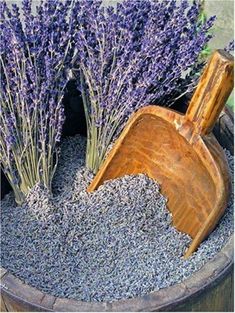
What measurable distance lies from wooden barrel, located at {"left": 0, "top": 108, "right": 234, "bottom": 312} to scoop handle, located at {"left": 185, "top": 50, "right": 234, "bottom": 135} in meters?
0.26

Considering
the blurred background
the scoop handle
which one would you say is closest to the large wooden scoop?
the scoop handle

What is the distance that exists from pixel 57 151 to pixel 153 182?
10.0 inches

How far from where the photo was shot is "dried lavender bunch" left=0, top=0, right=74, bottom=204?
161 cm

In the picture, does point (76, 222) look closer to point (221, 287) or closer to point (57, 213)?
point (57, 213)

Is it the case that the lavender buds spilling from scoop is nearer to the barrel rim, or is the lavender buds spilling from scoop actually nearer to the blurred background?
the barrel rim

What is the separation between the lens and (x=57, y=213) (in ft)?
5.57

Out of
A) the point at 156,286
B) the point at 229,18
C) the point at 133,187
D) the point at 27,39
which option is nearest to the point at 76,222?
the point at 133,187

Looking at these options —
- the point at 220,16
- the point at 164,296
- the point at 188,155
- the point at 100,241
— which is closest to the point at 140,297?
the point at 164,296

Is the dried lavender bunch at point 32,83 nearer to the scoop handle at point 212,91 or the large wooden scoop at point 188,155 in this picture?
the large wooden scoop at point 188,155

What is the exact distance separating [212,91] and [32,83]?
1.42 feet

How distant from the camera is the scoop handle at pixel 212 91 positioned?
1.44 meters

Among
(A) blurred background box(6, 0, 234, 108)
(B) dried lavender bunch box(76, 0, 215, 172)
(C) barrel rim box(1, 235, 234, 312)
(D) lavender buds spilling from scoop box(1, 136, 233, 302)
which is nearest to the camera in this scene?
(C) barrel rim box(1, 235, 234, 312)

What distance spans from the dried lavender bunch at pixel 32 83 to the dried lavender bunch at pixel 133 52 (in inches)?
2.3

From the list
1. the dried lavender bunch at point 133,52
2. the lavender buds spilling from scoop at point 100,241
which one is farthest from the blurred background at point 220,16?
the lavender buds spilling from scoop at point 100,241
